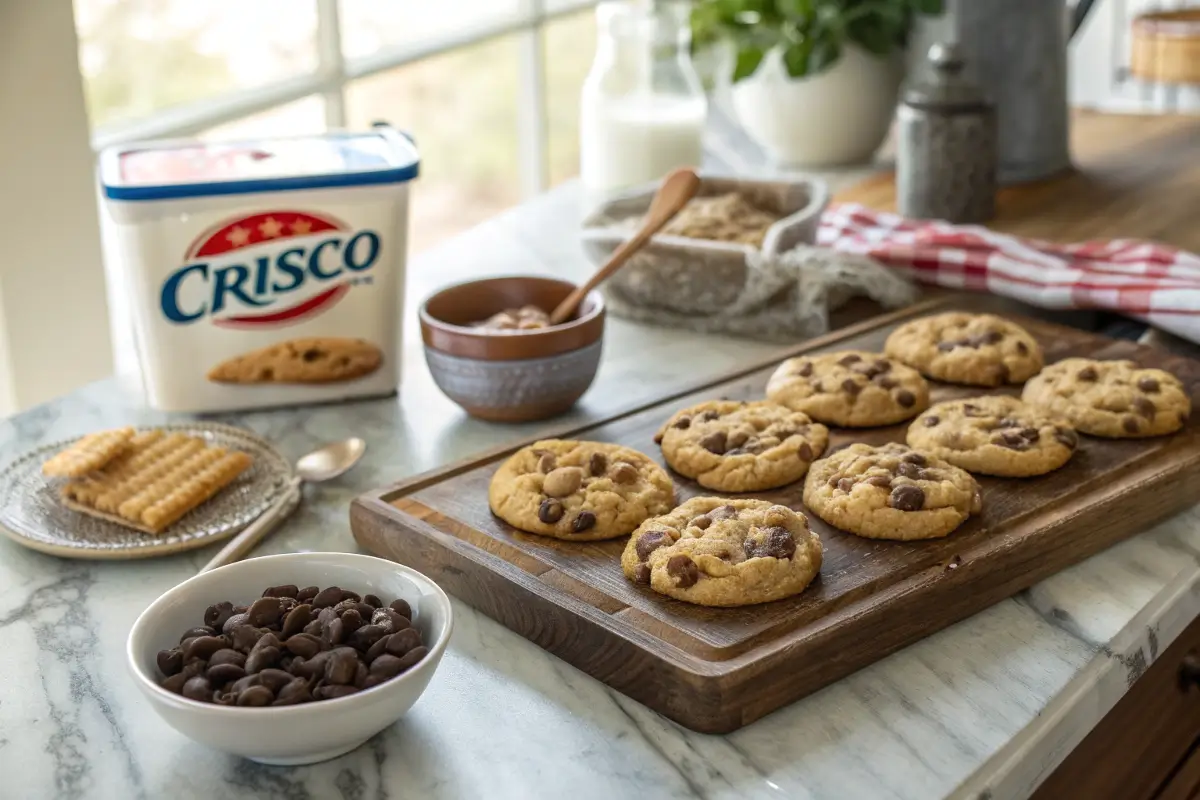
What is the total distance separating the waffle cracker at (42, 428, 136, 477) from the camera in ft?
3.71

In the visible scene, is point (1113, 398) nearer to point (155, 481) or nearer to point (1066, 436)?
point (1066, 436)

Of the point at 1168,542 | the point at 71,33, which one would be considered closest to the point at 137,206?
the point at 71,33

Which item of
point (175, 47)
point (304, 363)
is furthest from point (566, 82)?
point (304, 363)

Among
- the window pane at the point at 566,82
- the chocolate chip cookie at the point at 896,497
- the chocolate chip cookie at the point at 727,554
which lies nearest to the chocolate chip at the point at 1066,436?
the chocolate chip cookie at the point at 896,497

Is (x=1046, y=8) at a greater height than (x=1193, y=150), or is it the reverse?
(x=1046, y=8)

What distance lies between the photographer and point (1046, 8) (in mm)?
1947

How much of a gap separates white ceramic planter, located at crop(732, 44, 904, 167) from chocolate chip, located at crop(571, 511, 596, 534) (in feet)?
4.29

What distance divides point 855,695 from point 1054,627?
18cm

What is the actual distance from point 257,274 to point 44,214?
0.46m

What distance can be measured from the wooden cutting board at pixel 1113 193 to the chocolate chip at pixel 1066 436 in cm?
71

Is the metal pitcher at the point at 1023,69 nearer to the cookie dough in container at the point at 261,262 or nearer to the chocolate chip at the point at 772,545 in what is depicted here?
the cookie dough in container at the point at 261,262

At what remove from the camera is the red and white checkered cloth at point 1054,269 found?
1420 mm

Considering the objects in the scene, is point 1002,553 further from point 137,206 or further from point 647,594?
point 137,206

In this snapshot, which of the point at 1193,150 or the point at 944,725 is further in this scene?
the point at 1193,150
